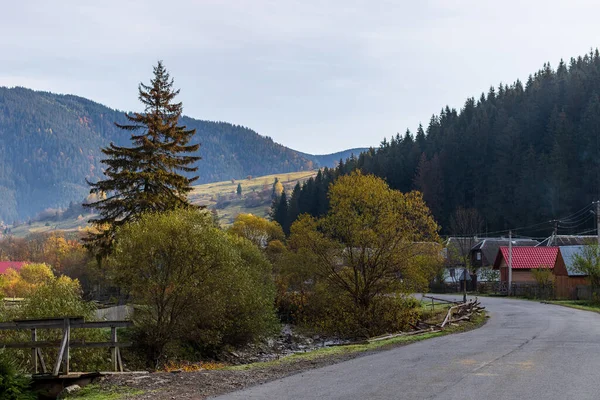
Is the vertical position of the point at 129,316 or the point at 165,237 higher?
the point at 165,237

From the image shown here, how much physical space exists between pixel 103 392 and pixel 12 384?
275 cm

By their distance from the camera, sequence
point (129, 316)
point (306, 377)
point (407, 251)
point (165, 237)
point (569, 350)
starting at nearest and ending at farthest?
point (306, 377) < point (569, 350) < point (165, 237) < point (129, 316) < point (407, 251)

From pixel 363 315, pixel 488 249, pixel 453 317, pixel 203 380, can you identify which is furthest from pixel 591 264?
pixel 488 249

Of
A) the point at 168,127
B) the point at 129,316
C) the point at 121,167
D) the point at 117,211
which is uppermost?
the point at 168,127

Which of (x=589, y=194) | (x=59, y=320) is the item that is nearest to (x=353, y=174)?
(x=59, y=320)

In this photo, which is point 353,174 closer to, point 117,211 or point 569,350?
point 117,211

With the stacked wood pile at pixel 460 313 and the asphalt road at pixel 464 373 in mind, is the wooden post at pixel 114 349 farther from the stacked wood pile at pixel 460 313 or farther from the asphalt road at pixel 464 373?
the stacked wood pile at pixel 460 313

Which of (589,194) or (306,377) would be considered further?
(589,194)

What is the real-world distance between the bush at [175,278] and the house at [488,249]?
81.4m

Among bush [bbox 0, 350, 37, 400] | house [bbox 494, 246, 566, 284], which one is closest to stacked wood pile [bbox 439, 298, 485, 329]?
bush [bbox 0, 350, 37, 400]

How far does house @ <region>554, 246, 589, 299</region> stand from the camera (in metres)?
66.2

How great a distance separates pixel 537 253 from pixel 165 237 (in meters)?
60.8

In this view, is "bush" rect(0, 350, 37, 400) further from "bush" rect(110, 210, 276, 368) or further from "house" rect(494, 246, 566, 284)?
"house" rect(494, 246, 566, 284)

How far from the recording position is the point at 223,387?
1661cm
